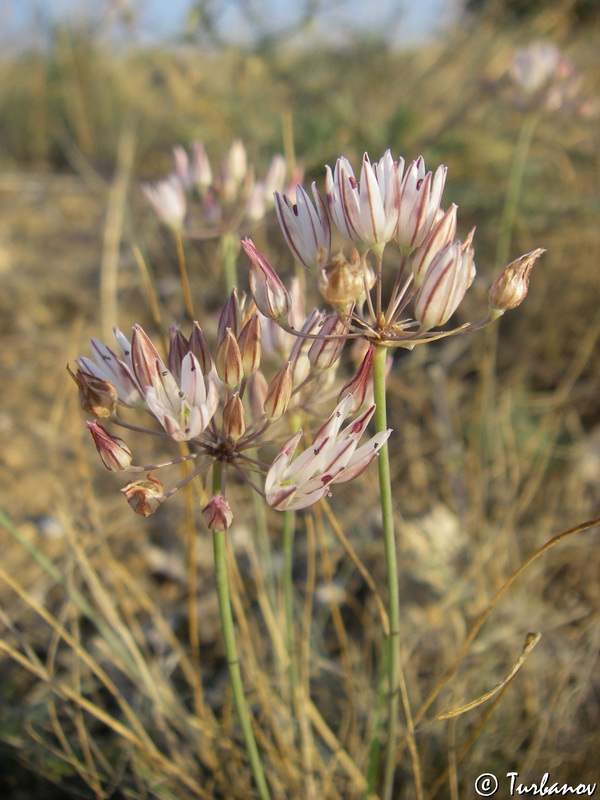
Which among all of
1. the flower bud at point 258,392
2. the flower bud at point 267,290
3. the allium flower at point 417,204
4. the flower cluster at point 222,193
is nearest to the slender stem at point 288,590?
the flower bud at point 258,392

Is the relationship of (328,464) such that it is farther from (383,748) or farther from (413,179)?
(383,748)

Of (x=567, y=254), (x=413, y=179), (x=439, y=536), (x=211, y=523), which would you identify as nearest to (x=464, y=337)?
(x=567, y=254)

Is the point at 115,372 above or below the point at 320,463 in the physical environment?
above

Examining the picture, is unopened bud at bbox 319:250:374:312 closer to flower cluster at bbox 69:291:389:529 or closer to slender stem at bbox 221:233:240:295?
flower cluster at bbox 69:291:389:529

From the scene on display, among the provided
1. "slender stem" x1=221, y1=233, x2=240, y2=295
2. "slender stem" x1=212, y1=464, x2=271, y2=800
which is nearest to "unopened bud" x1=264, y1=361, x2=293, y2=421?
"slender stem" x1=212, y1=464, x2=271, y2=800

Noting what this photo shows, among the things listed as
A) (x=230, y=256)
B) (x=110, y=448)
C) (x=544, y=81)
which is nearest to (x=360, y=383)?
(x=110, y=448)

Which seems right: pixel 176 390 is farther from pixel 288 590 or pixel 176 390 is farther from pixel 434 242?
pixel 288 590
